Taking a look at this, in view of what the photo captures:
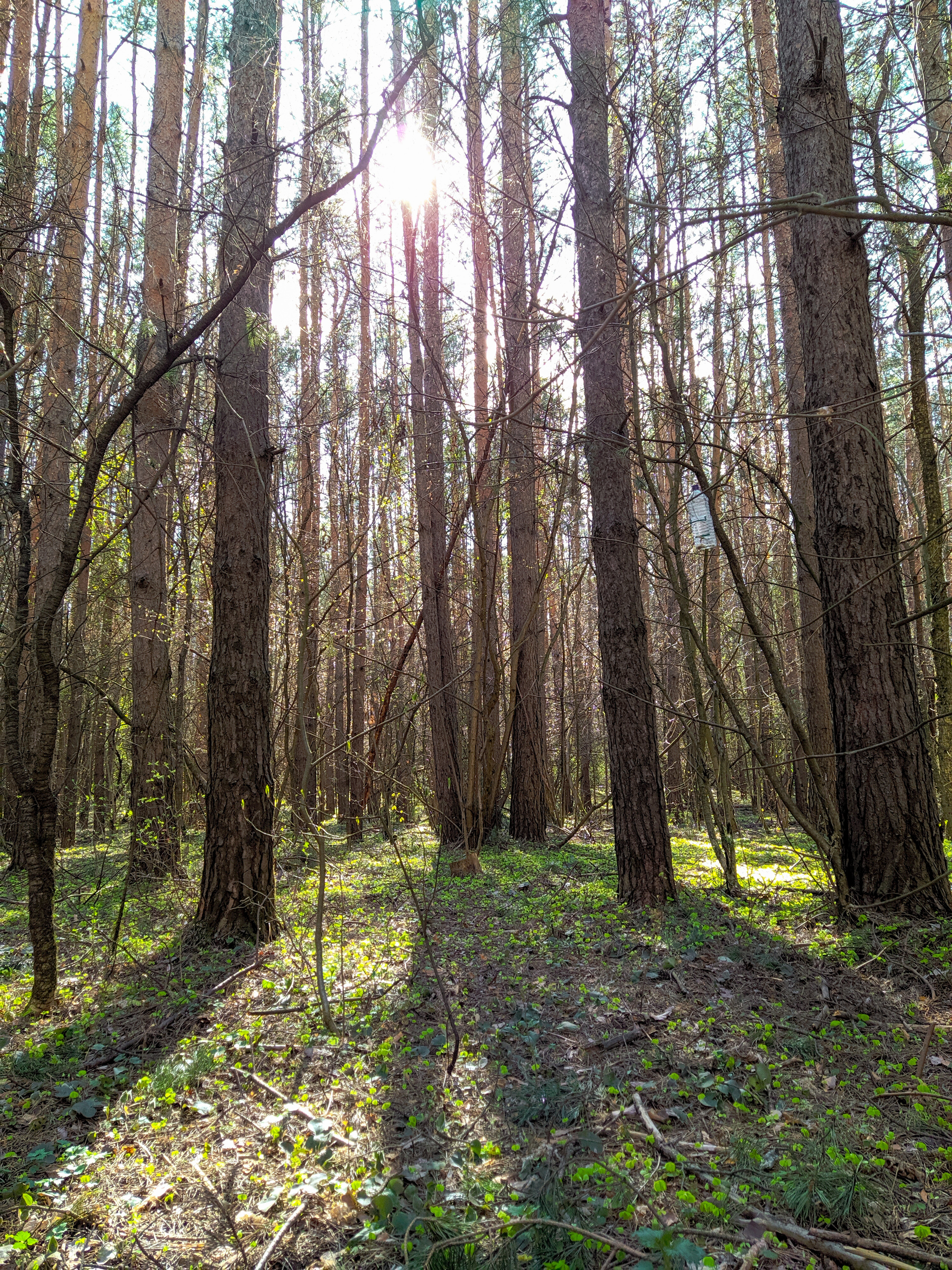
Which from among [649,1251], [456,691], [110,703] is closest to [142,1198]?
[649,1251]

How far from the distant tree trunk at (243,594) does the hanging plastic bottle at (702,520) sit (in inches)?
106

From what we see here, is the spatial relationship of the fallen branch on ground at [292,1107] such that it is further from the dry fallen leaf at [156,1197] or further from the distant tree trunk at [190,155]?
the distant tree trunk at [190,155]

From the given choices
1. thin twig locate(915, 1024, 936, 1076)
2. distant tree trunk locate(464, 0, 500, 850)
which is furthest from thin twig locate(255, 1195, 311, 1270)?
distant tree trunk locate(464, 0, 500, 850)

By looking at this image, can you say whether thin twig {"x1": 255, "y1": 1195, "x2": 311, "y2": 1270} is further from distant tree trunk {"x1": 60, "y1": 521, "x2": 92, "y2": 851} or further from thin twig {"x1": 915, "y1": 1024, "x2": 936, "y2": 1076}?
distant tree trunk {"x1": 60, "y1": 521, "x2": 92, "y2": 851}

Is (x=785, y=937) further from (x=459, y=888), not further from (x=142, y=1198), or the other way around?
(x=142, y=1198)

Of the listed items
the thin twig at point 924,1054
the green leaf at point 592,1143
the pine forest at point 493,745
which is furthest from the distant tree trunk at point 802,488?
the green leaf at point 592,1143

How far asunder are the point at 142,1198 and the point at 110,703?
6.99 feet

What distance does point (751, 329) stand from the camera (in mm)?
5848

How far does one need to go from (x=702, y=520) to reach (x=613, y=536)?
736 millimetres

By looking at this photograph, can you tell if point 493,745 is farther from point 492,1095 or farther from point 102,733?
point 102,733

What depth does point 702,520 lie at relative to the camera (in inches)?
185

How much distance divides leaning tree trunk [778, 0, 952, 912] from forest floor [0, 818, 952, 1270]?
17.0 inches

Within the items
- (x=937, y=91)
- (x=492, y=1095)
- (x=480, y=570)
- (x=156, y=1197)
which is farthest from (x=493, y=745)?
(x=937, y=91)

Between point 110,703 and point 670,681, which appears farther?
point 670,681
